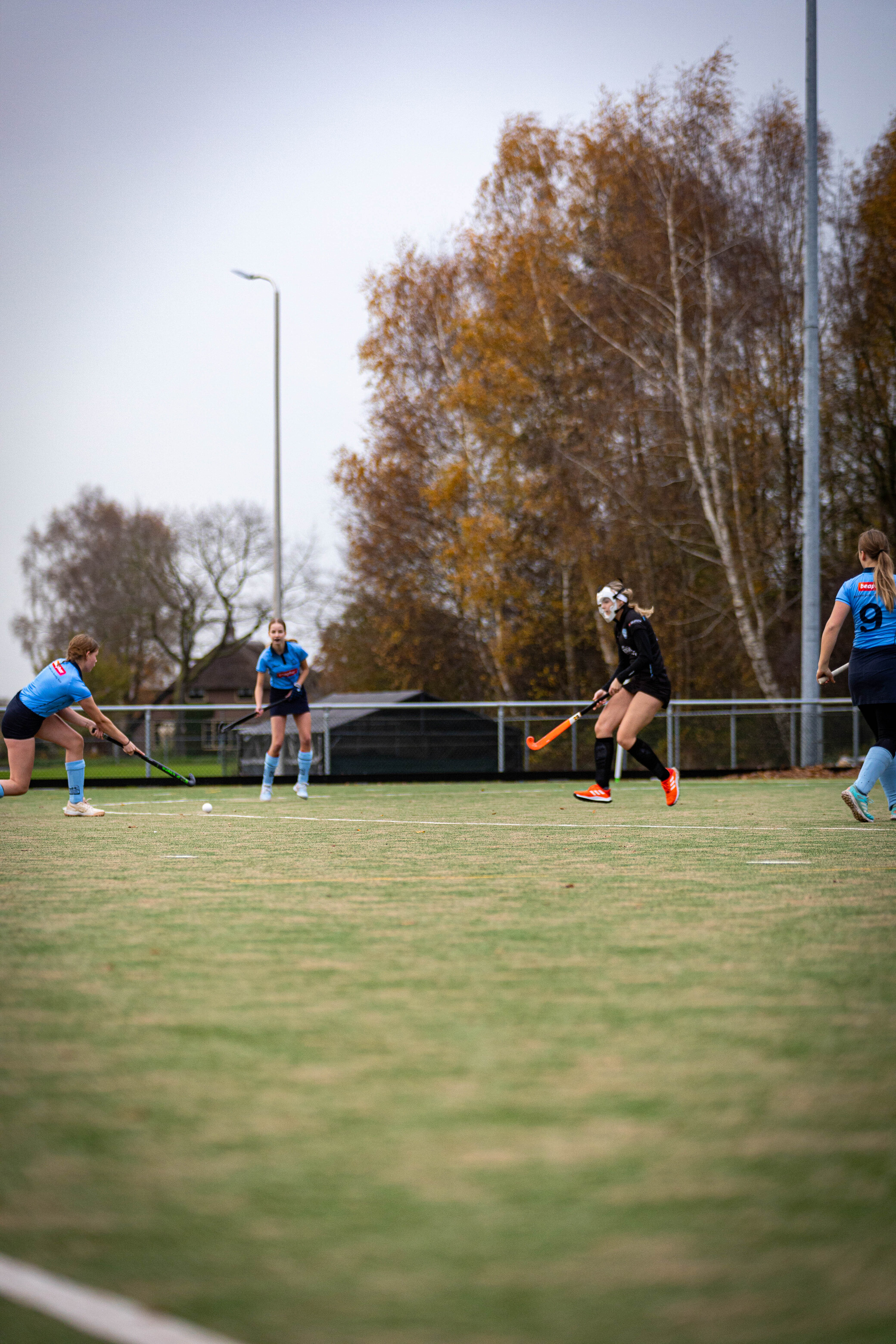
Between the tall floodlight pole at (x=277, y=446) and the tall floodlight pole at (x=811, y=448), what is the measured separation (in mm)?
9551

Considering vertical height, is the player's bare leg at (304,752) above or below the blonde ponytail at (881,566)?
below

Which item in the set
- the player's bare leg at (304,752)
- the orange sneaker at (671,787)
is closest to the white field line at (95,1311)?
the orange sneaker at (671,787)

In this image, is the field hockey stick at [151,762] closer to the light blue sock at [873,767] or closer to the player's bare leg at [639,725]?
the player's bare leg at [639,725]

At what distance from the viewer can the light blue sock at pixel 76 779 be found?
12.7 m

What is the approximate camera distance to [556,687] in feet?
113

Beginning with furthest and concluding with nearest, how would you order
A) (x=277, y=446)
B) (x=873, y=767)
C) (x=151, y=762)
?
(x=277, y=446), (x=151, y=762), (x=873, y=767)

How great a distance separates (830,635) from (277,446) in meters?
17.8

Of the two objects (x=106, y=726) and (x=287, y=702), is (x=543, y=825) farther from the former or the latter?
(x=287, y=702)

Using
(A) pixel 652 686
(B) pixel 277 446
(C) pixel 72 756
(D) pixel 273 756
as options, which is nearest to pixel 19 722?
(C) pixel 72 756

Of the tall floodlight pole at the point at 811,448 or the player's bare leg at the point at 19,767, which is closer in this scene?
the player's bare leg at the point at 19,767

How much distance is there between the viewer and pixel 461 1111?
2.97m

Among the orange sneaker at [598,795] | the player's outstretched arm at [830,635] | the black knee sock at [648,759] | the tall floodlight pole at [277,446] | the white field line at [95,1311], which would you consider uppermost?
the tall floodlight pole at [277,446]

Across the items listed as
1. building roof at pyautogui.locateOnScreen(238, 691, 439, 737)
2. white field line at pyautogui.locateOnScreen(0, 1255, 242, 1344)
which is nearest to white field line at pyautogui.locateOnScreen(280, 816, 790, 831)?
building roof at pyautogui.locateOnScreen(238, 691, 439, 737)

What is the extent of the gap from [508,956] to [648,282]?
25.5 metres
